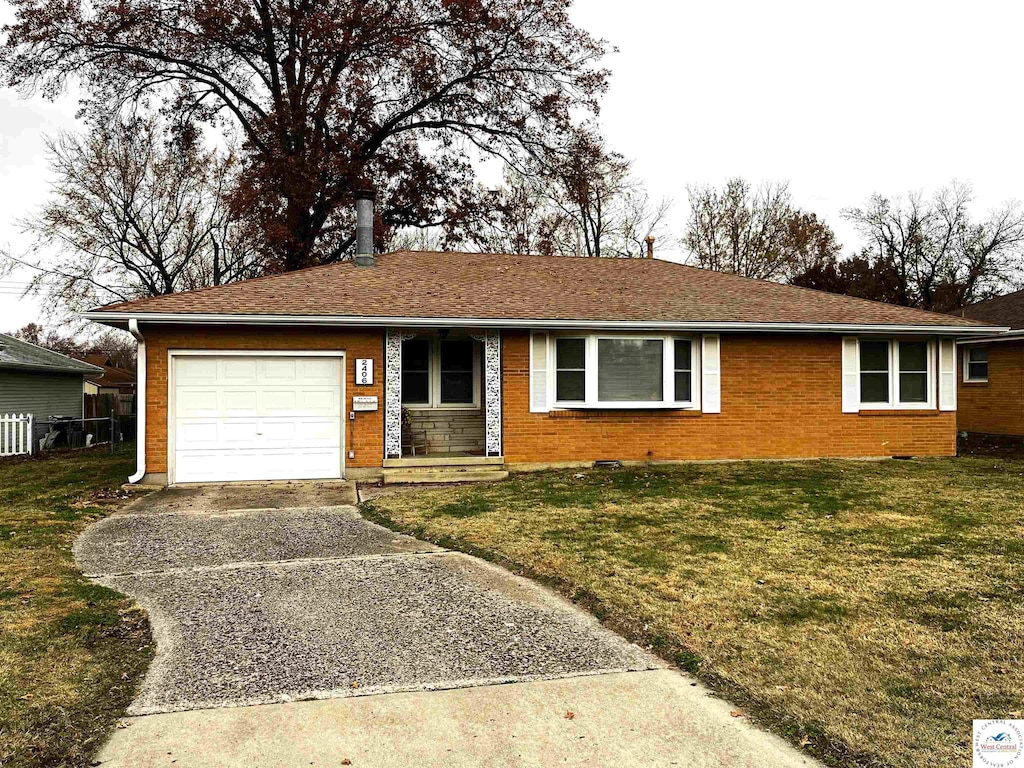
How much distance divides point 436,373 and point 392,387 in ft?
6.59

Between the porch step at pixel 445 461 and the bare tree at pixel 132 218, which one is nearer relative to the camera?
the porch step at pixel 445 461

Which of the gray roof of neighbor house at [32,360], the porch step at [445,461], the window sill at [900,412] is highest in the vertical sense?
the gray roof of neighbor house at [32,360]

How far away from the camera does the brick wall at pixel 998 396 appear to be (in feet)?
54.1

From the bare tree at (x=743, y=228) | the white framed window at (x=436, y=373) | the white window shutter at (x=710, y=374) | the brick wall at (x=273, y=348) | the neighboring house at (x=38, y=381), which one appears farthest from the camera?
the bare tree at (x=743, y=228)

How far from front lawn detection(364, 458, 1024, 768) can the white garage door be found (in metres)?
2.36

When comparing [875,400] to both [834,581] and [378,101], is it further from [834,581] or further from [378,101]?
[378,101]

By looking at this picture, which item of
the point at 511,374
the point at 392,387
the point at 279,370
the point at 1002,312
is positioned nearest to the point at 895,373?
the point at 511,374

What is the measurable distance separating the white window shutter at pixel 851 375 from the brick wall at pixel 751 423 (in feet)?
0.38

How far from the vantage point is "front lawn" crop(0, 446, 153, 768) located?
2965 millimetres

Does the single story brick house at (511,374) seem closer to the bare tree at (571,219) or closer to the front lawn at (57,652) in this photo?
the front lawn at (57,652)

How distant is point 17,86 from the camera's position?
19.8m

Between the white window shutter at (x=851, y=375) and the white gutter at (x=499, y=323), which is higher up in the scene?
the white gutter at (x=499, y=323)

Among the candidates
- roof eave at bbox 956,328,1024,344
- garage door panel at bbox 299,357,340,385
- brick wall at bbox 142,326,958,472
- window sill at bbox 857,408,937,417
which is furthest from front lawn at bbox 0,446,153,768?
roof eave at bbox 956,328,1024,344

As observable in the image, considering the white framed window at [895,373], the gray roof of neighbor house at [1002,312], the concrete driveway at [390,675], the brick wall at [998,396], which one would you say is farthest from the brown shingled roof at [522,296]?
the gray roof of neighbor house at [1002,312]
